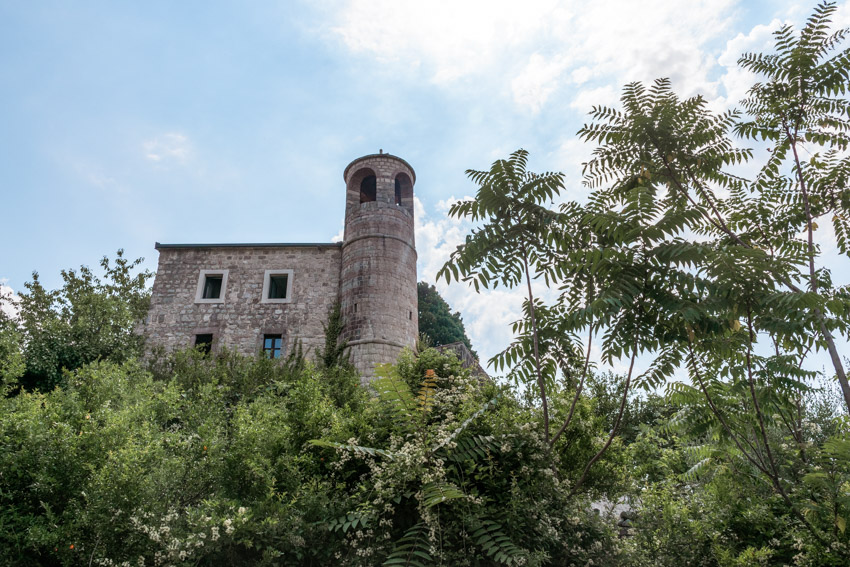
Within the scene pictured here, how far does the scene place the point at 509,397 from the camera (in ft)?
15.0

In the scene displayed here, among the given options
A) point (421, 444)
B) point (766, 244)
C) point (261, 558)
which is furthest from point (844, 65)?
point (261, 558)

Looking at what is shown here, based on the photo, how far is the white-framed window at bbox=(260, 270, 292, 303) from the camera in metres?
18.3

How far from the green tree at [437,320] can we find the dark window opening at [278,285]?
11174 mm

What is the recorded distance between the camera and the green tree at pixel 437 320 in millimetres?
30237

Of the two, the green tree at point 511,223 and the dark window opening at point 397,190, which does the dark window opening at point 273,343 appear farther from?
the green tree at point 511,223

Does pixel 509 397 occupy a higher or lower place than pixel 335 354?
lower

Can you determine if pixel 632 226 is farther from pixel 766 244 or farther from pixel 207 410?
pixel 207 410

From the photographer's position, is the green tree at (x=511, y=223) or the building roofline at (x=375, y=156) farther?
the building roofline at (x=375, y=156)

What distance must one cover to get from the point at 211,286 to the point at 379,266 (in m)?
6.65

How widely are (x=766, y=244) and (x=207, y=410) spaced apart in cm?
Result: 657

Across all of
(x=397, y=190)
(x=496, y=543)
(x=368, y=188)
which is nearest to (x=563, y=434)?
(x=496, y=543)

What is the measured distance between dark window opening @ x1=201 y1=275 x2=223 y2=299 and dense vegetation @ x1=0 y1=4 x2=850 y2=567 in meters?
13.9

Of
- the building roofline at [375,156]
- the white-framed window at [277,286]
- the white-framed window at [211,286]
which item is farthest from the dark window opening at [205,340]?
the building roofline at [375,156]

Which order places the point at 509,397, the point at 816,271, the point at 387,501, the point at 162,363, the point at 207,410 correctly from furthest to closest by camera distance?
the point at 162,363, the point at 207,410, the point at 509,397, the point at 816,271, the point at 387,501
